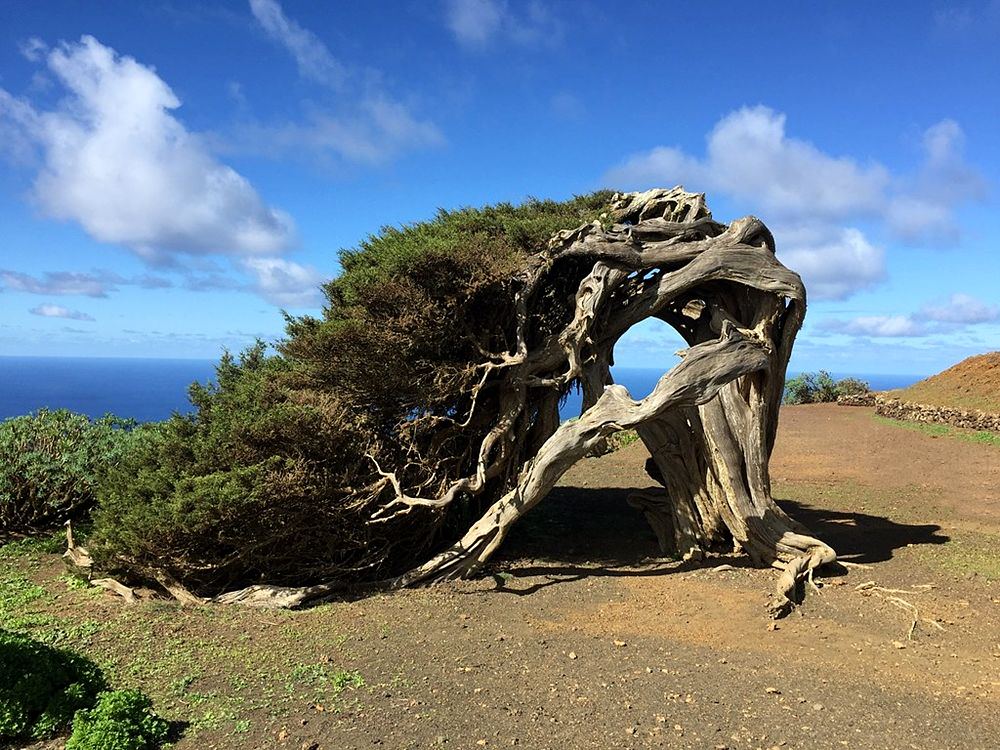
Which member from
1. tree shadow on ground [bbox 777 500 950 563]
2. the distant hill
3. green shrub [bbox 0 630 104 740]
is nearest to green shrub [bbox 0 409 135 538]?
green shrub [bbox 0 630 104 740]

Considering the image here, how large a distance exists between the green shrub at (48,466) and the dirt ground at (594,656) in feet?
3.80

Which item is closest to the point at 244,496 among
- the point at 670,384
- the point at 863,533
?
the point at 670,384

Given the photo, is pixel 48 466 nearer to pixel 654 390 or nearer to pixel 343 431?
pixel 343 431

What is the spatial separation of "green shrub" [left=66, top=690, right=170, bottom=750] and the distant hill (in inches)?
1119

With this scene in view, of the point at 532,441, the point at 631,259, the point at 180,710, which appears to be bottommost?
the point at 180,710

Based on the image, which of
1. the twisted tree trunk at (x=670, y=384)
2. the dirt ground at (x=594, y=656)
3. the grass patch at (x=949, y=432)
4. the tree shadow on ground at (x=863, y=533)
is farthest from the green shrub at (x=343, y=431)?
the grass patch at (x=949, y=432)

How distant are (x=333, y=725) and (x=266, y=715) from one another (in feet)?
1.90

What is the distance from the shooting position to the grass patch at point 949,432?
20.7 meters

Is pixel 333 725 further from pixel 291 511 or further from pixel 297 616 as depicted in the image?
pixel 291 511

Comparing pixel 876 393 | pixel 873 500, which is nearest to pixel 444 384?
pixel 873 500

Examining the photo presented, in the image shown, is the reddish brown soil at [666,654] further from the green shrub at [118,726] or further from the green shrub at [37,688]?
the green shrub at [37,688]

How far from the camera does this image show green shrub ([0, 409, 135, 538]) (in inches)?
398

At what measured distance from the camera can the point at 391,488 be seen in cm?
905

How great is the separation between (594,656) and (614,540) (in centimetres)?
475
